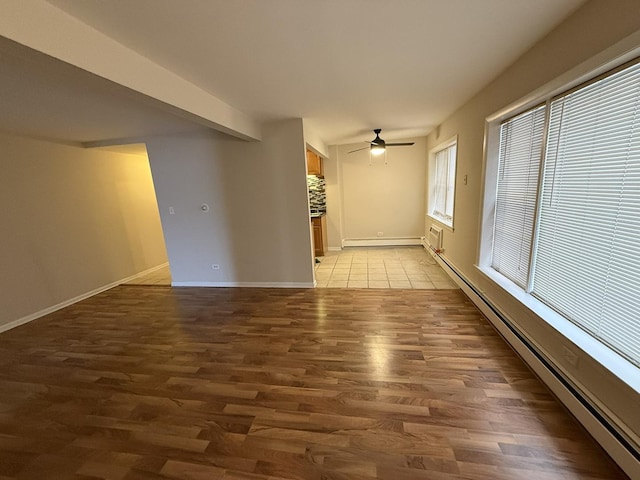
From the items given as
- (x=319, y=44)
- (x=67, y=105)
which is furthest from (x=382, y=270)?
(x=67, y=105)

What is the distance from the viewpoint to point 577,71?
1.51 meters

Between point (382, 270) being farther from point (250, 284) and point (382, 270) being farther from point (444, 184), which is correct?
point (250, 284)

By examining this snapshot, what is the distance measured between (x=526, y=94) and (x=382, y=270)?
119 inches

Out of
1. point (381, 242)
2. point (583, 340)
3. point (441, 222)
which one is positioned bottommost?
point (381, 242)

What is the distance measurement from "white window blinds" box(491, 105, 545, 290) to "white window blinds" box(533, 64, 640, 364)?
0.18 m

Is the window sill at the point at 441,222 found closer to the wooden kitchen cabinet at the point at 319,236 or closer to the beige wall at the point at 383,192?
the beige wall at the point at 383,192

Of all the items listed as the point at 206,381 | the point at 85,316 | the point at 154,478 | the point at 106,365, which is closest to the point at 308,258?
the point at 206,381

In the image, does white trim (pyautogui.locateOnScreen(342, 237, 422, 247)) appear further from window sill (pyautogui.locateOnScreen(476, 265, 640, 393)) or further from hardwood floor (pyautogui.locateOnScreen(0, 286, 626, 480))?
window sill (pyautogui.locateOnScreen(476, 265, 640, 393))

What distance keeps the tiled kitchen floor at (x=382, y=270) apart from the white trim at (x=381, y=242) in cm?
24

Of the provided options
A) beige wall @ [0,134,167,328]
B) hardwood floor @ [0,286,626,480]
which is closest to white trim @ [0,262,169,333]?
beige wall @ [0,134,167,328]

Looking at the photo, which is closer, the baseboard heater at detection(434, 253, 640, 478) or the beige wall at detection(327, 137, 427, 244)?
the baseboard heater at detection(434, 253, 640, 478)

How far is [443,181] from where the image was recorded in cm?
480

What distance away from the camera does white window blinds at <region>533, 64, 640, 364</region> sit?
1.31m

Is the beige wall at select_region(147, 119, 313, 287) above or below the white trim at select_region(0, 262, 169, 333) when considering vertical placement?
above
